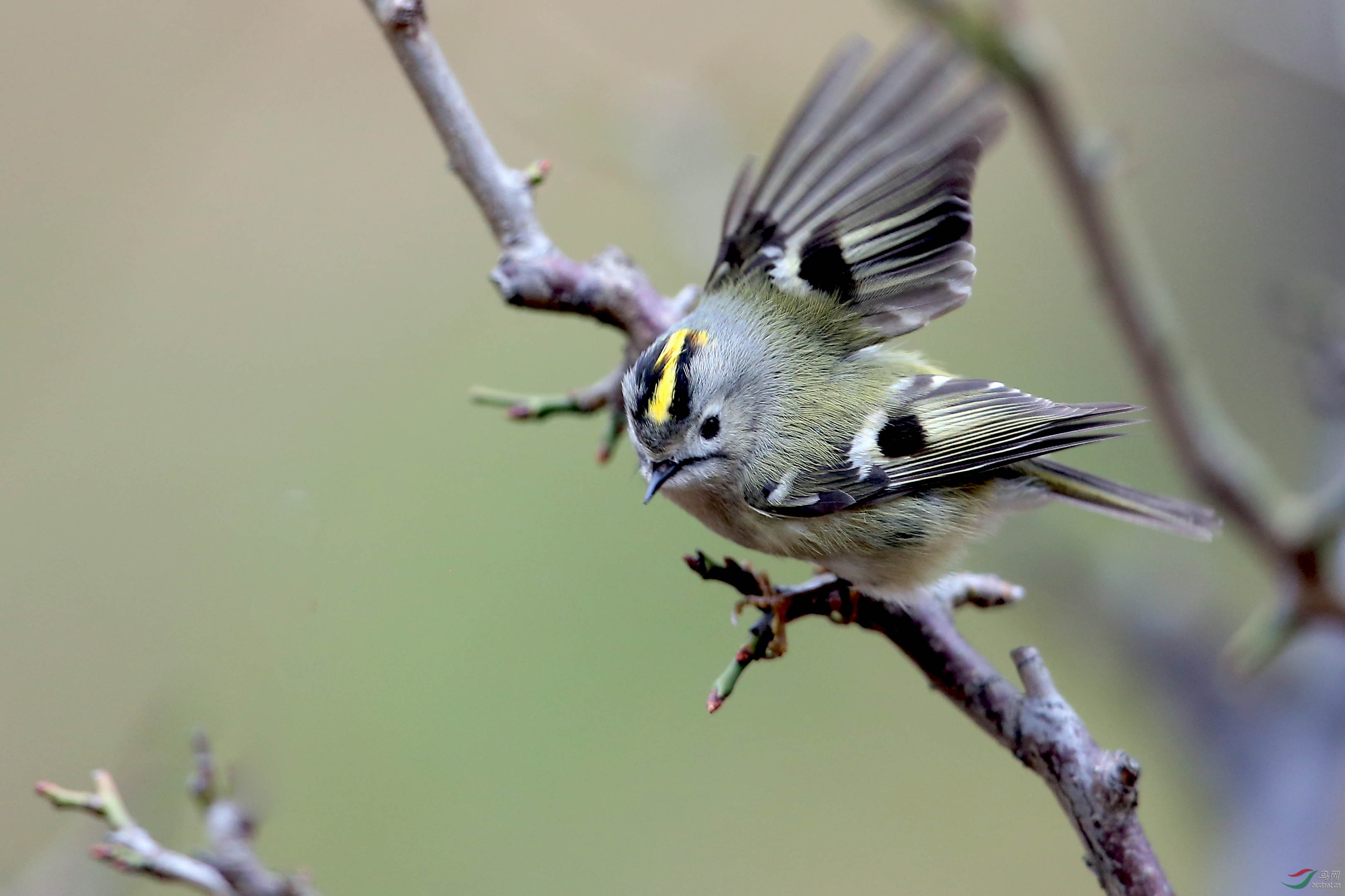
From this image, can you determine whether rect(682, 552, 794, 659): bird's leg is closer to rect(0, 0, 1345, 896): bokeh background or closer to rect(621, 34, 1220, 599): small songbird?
rect(621, 34, 1220, 599): small songbird

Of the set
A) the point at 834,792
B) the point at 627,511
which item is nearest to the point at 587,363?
the point at 627,511

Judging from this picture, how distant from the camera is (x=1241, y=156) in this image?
336 cm

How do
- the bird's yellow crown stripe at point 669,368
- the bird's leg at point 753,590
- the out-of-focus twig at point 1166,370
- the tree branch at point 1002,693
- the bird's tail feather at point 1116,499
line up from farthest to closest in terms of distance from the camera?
the out-of-focus twig at point 1166,370, the bird's tail feather at point 1116,499, the bird's yellow crown stripe at point 669,368, the bird's leg at point 753,590, the tree branch at point 1002,693

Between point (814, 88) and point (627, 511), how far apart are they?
186cm

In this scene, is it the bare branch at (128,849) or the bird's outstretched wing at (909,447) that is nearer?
the bare branch at (128,849)

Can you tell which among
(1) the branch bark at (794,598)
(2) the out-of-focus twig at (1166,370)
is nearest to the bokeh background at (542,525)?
(2) the out-of-focus twig at (1166,370)

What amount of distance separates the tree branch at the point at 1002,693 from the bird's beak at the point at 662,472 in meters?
0.15

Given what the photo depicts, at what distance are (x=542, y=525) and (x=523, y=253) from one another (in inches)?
59.2

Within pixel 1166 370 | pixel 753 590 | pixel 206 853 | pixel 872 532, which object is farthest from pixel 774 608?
pixel 1166 370

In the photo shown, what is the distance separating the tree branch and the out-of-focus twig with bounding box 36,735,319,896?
0.45 metres

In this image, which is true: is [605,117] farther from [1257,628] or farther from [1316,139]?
[1316,139]

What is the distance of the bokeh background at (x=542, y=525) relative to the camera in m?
1.92

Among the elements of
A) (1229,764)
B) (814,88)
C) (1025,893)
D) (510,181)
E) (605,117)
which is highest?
(605,117)

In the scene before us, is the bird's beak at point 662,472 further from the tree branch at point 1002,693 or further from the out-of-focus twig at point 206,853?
the out-of-focus twig at point 206,853
